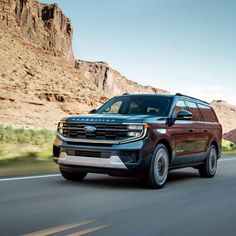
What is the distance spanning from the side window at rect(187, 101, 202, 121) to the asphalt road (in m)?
1.64

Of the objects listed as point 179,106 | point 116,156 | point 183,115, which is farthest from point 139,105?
point 116,156

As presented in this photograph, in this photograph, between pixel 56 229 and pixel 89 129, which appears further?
pixel 89 129

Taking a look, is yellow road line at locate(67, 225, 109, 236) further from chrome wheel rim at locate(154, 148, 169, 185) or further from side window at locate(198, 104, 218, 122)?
side window at locate(198, 104, 218, 122)

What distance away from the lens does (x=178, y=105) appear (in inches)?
413

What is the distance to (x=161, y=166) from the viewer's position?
9.40m

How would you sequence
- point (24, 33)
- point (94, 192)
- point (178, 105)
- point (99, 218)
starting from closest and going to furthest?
point (99, 218) → point (94, 192) → point (178, 105) → point (24, 33)

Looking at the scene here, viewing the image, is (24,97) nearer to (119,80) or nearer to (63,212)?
(63,212)

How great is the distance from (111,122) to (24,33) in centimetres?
9485

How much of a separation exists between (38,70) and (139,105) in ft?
249

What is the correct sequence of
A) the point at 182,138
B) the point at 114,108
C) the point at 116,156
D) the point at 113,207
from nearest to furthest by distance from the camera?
the point at 113,207 < the point at 116,156 < the point at 182,138 < the point at 114,108

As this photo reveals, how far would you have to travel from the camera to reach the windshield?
10.1 meters

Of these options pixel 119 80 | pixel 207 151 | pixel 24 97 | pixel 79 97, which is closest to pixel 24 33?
pixel 79 97

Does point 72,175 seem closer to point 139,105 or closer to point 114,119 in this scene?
point 114,119

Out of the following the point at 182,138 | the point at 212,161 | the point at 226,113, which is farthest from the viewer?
the point at 226,113
